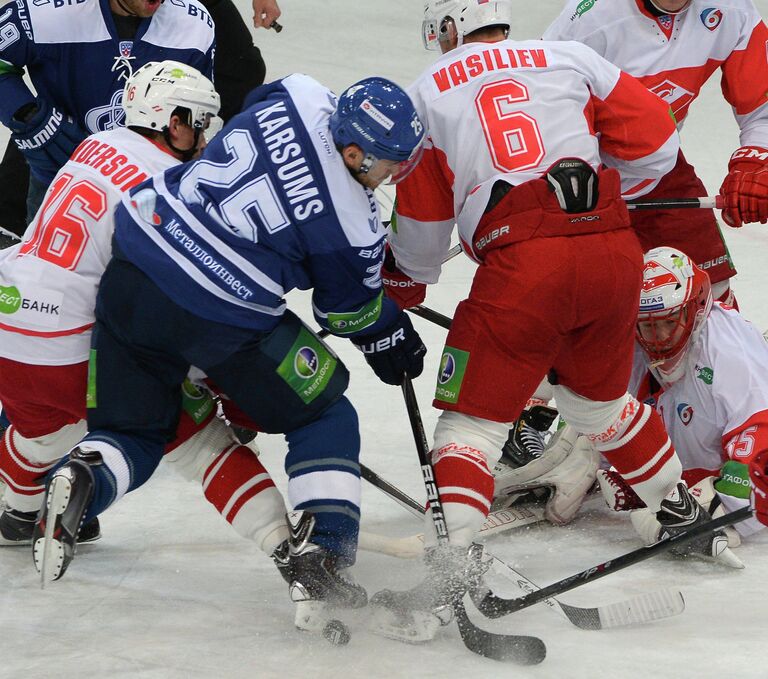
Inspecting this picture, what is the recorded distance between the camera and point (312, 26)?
7500 millimetres

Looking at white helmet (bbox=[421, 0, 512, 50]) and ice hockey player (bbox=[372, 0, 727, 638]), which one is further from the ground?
white helmet (bbox=[421, 0, 512, 50])

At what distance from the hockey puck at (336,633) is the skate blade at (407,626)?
8 cm

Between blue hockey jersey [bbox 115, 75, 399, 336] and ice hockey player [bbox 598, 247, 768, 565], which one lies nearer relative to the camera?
blue hockey jersey [bbox 115, 75, 399, 336]

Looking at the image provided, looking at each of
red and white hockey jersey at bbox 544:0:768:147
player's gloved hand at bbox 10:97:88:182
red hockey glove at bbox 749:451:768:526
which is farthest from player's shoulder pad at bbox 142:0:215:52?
red hockey glove at bbox 749:451:768:526

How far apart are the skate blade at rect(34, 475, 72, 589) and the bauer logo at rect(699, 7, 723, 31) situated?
7.09ft

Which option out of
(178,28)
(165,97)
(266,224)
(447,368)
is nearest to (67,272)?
(165,97)

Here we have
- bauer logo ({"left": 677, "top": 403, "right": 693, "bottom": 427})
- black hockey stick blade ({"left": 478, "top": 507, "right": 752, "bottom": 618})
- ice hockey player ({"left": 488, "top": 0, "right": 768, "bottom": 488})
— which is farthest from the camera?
ice hockey player ({"left": 488, "top": 0, "right": 768, "bottom": 488})

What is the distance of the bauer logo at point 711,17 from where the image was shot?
3.30 metres

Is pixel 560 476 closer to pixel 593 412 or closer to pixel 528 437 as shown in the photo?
pixel 528 437

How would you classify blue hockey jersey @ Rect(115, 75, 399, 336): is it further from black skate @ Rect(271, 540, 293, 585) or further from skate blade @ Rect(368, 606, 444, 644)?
skate blade @ Rect(368, 606, 444, 644)

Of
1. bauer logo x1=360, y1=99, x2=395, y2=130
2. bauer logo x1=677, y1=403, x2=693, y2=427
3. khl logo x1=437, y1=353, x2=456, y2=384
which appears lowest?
bauer logo x1=677, y1=403, x2=693, y2=427

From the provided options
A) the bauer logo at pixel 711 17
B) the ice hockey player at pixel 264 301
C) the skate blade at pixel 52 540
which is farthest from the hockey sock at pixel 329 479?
the bauer logo at pixel 711 17

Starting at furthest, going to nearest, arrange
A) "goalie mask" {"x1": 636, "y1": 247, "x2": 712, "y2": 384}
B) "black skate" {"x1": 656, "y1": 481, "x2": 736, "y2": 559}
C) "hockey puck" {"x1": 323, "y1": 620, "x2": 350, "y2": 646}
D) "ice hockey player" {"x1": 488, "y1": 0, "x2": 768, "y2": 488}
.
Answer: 1. "ice hockey player" {"x1": 488, "y1": 0, "x2": 768, "y2": 488}
2. "goalie mask" {"x1": 636, "y1": 247, "x2": 712, "y2": 384}
3. "black skate" {"x1": 656, "y1": 481, "x2": 736, "y2": 559}
4. "hockey puck" {"x1": 323, "y1": 620, "x2": 350, "y2": 646}

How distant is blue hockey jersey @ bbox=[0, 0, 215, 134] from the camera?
3.21m
